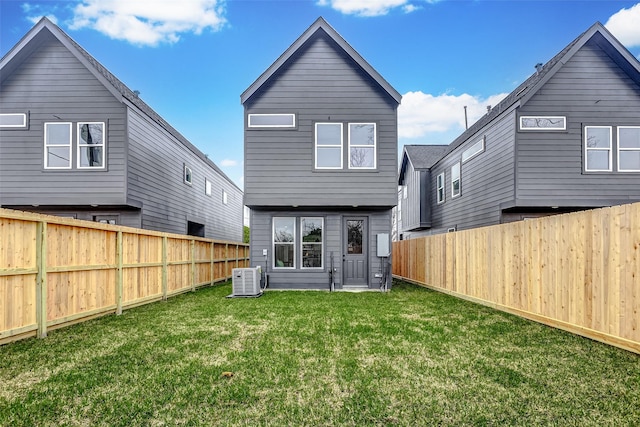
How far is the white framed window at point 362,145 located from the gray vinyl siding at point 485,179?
4270 millimetres

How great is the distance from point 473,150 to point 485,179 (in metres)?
1.62

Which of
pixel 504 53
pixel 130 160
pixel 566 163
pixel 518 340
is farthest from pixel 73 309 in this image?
pixel 504 53

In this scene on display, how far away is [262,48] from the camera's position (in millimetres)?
17625

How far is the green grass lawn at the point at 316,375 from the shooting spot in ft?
9.55

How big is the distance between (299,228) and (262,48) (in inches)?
428

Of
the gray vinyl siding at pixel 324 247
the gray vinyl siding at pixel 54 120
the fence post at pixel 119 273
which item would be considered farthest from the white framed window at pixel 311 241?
the gray vinyl siding at pixel 54 120

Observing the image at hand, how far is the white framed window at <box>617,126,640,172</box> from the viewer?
10969 millimetres

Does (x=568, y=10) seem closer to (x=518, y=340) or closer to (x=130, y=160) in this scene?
(x=518, y=340)

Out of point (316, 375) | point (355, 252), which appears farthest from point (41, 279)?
point (355, 252)

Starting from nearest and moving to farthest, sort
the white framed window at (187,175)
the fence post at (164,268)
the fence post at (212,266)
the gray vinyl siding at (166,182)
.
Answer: the fence post at (164,268)
the gray vinyl siding at (166,182)
the fence post at (212,266)
the white framed window at (187,175)

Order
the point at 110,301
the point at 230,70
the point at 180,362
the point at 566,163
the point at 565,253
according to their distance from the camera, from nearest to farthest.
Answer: the point at 180,362
the point at 565,253
the point at 110,301
the point at 566,163
the point at 230,70

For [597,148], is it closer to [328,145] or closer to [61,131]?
[328,145]

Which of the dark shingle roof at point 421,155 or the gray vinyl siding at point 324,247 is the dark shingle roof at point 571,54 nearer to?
the gray vinyl siding at point 324,247

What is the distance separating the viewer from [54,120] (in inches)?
431
